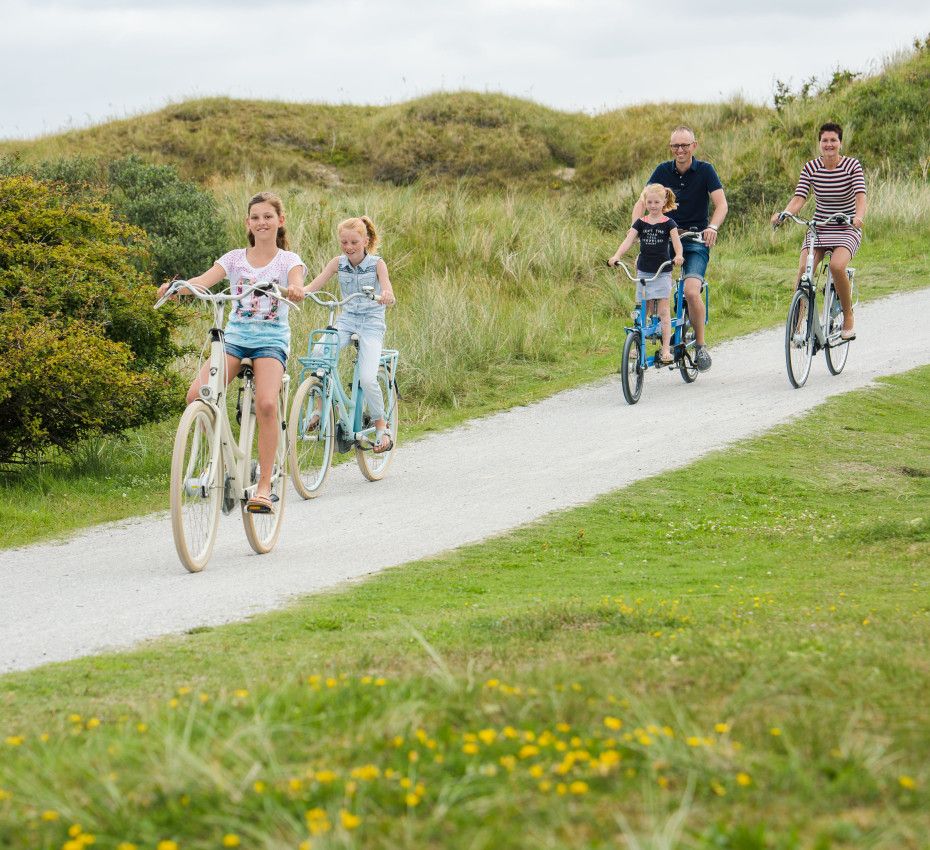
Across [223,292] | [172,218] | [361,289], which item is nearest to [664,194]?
[361,289]

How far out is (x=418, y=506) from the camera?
29.7 ft

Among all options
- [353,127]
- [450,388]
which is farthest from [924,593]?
[353,127]

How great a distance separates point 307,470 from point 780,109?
81.2 ft

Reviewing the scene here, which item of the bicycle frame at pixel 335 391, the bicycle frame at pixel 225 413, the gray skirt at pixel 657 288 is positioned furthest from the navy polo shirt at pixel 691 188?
the bicycle frame at pixel 225 413

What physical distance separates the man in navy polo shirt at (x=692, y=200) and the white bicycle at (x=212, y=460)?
5974 mm

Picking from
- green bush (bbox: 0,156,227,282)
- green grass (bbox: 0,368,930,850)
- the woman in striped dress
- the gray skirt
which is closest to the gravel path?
green grass (bbox: 0,368,930,850)

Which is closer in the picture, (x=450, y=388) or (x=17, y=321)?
(x=17, y=321)

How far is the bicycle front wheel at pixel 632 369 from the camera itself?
482 inches

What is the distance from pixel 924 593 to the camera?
5.89m

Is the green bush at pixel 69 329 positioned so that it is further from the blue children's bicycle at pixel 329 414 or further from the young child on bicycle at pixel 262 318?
the young child on bicycle at pixel 262 318

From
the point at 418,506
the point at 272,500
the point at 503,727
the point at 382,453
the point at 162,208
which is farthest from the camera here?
the point at 162,208

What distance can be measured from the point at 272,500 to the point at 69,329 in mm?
3086

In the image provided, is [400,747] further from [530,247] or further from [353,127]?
[353,127]

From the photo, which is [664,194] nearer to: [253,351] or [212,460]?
[253,351]
